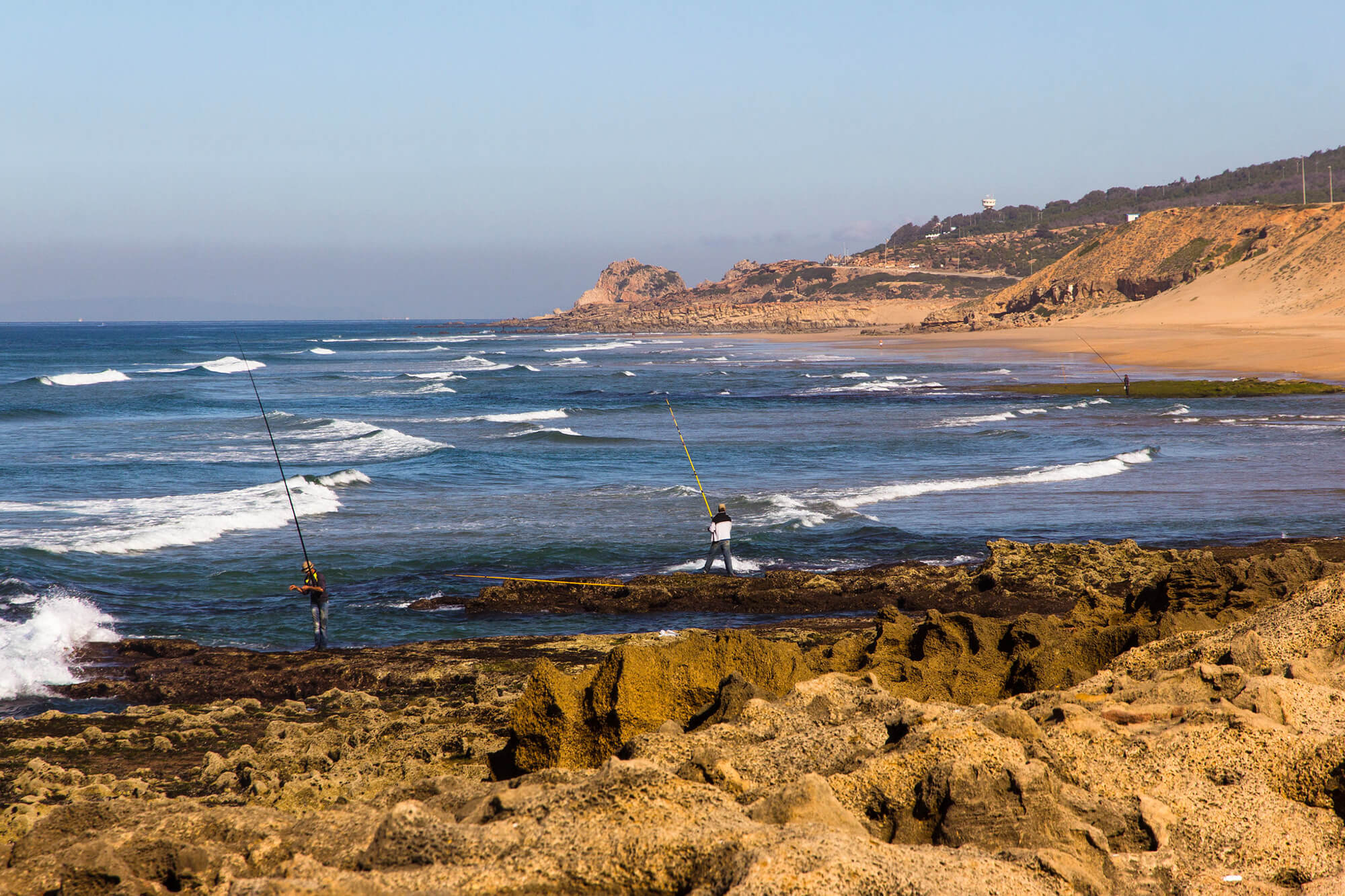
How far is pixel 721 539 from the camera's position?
1274 centimetres

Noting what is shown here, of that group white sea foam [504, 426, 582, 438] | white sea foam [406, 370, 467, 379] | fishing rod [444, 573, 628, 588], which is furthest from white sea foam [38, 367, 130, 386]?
fishing rod [444, 573, 628, 588]

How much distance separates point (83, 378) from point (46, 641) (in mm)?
51699

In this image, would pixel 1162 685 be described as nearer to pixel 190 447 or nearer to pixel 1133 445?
pixel 1133 445

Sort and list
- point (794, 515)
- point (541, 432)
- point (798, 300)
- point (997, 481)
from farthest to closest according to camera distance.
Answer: point (798, 300) < point (541, 432) < point (997, 481) < point (794, 515)

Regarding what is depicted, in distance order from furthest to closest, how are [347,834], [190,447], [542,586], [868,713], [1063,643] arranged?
[190,447] < [542,586] < [1063,643] < [868,713] < [347,834]

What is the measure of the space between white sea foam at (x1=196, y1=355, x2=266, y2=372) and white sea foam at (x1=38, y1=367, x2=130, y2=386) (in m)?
5.67

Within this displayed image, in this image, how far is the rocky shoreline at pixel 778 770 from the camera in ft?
10.1

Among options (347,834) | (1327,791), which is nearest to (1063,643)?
(1327,791)

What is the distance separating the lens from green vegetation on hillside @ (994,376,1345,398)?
1289 inches

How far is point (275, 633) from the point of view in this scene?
10.9m

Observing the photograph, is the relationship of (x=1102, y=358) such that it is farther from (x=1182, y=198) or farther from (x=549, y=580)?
(x=1182, y=198)

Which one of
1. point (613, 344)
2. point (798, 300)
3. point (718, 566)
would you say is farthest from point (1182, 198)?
point (718, 566)

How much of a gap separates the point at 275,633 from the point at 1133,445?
66.8 ft

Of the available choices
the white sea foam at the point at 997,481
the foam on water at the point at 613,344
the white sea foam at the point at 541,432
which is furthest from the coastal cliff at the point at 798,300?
the white sea foam at the point at 997,481
